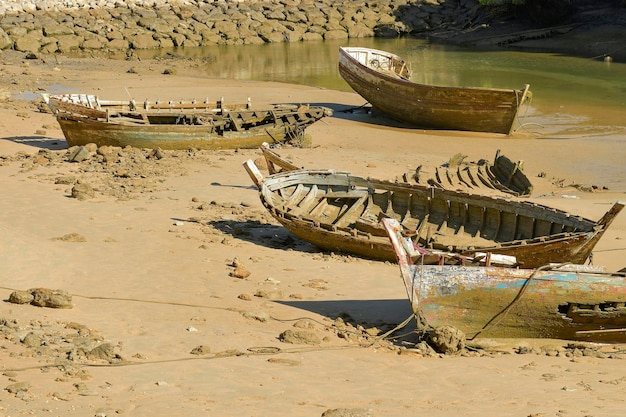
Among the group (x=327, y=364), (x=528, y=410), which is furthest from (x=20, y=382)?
(x=528, y=410)

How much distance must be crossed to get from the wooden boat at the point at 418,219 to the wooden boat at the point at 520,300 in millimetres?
1227

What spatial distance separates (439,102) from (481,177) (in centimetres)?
590

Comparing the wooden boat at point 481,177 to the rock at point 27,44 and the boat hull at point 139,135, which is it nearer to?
the boat hull at point 139,135

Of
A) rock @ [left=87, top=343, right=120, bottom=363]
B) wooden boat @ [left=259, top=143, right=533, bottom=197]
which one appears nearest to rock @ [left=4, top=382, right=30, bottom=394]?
rock @ [left=87, top=343, right=120, bottom=363]

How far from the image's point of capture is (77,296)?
34.6 ft

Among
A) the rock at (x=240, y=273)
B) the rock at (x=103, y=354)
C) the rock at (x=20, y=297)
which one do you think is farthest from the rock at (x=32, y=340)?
the rock at (x=240, y=273)

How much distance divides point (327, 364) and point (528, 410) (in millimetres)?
1955

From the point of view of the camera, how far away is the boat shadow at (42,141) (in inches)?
774

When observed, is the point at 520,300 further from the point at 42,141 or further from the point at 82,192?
the point at 42,141

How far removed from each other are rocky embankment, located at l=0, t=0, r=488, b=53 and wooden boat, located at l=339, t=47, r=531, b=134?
1681 centimetres

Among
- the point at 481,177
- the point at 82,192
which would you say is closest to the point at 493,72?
the point at 481,177

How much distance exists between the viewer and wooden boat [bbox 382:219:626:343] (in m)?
9.17

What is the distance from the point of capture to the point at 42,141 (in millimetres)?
20078

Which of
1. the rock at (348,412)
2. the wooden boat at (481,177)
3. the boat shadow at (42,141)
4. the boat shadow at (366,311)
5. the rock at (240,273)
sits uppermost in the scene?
the rock at (348,412)
